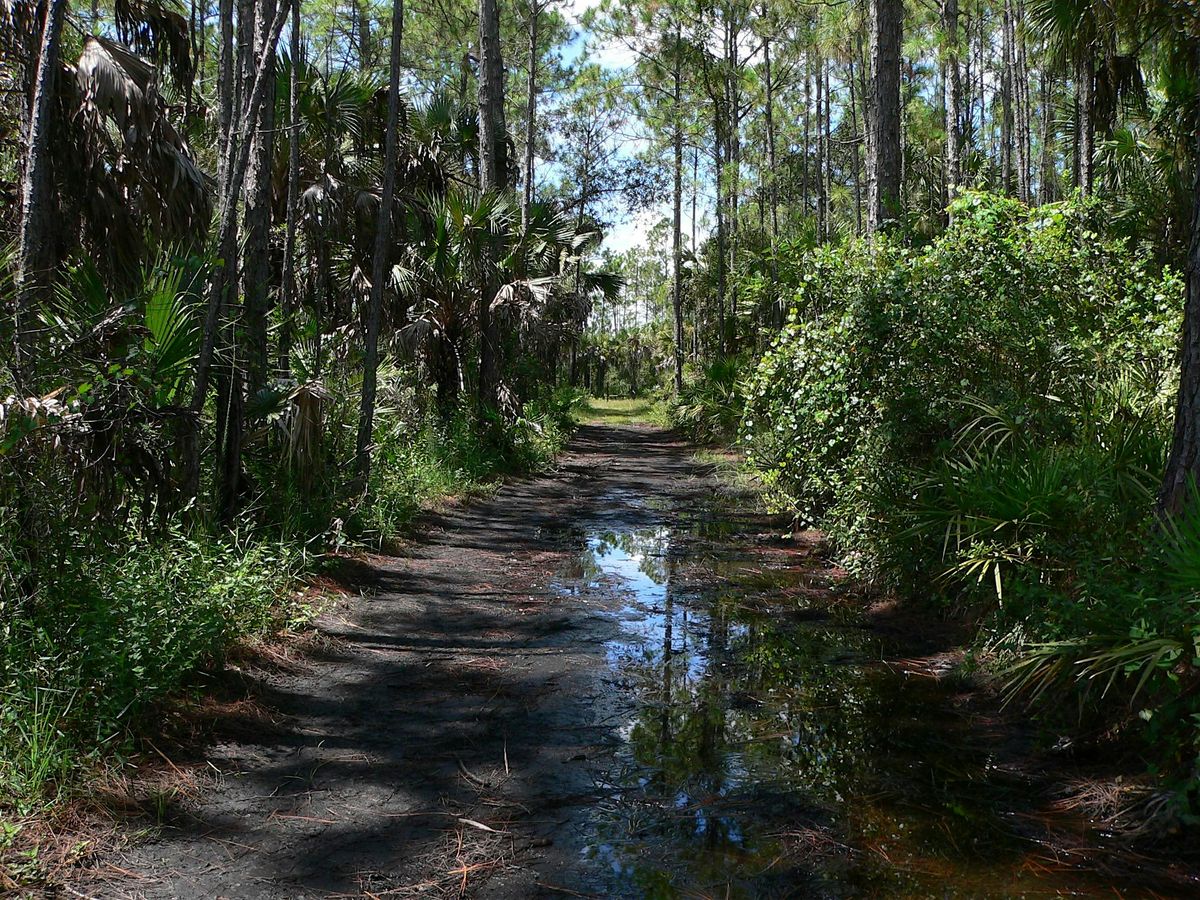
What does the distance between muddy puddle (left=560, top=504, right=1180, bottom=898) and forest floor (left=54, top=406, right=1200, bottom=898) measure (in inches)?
0.6

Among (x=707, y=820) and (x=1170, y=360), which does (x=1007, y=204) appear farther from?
(x=707, y=820)

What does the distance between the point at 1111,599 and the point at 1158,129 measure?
1178cm

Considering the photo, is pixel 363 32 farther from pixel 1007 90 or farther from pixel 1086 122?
pixel 1007 90

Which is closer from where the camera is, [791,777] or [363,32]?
[791,777]

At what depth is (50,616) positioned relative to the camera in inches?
150

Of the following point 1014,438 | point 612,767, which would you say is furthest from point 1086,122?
point 612,767

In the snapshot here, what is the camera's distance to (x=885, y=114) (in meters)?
10.8

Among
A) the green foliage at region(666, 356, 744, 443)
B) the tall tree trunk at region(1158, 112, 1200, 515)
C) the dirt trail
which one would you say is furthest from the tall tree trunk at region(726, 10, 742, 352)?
the tall tree trunk at region(1158, 112, 1200, 515)

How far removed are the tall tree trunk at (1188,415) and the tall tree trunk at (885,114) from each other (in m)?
6.73

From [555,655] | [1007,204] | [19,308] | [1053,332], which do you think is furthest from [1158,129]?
[19,308]

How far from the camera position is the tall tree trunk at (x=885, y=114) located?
10.8 meters

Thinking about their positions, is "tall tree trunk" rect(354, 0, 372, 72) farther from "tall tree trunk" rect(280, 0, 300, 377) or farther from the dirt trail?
the dirt trail

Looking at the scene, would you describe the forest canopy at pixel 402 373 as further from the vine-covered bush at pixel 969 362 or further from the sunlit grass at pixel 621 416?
the sunlit grass at pixel 621 416

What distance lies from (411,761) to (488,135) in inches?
567
